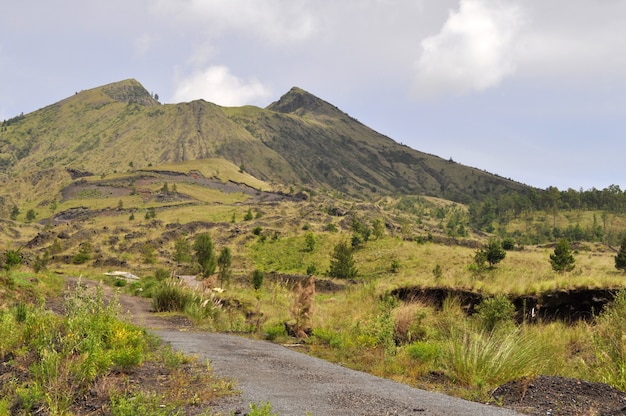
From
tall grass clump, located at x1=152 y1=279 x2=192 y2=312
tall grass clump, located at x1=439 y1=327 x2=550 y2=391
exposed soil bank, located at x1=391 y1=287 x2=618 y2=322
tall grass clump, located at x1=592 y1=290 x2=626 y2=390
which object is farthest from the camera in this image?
tall grass clump, located at x1=152 y1=279 x2=192 y2=312

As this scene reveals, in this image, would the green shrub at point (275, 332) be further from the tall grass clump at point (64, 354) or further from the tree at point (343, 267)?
the tree at point (343, 267)

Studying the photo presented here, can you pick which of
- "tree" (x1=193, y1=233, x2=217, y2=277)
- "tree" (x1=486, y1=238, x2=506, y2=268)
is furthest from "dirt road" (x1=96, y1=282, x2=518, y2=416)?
"tree" (x1=486, y1=238, x2=506, y2=268)

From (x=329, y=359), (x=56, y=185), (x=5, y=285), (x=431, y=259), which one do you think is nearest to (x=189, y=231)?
(x=431, y=259)

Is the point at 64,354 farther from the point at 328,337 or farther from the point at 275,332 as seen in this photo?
the point at 275,332

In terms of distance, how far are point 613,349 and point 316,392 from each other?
545 cm

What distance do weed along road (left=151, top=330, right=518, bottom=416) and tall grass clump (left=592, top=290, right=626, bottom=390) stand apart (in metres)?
2.77

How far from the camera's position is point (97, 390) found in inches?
237

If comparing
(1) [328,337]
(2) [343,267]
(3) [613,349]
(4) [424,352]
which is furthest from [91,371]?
(2) [343,267]

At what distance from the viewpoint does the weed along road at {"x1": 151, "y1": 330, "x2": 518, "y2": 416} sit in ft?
18.3

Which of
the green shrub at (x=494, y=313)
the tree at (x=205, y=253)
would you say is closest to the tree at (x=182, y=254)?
the tree at (x=205, y=253)

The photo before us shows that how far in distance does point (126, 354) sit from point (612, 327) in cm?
897

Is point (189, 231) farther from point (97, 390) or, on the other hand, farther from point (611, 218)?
point (611, 218)

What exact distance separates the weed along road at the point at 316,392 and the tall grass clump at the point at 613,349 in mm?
2767

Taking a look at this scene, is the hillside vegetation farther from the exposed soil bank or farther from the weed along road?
the weed along road
